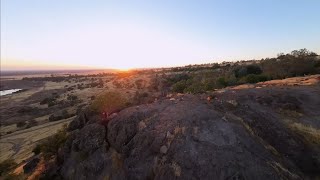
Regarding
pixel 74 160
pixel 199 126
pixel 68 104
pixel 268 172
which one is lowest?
pixel 68 104

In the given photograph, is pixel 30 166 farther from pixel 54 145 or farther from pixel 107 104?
pixel 107 104

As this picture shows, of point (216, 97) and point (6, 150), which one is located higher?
point (216, 97)

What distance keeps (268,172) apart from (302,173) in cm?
277

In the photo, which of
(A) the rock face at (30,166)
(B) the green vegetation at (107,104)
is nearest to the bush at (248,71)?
(B) the green vegetation at (107,104)

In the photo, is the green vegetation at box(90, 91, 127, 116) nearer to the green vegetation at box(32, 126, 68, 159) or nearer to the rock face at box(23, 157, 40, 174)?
the green vegetation at box(32, 126, 68, 159)

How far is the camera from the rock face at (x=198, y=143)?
13047 mm

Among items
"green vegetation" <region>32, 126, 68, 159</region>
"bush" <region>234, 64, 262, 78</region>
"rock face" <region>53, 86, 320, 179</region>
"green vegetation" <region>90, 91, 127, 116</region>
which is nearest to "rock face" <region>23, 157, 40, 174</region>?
"green vegetation" <region>32, 126, 68, 159</region>

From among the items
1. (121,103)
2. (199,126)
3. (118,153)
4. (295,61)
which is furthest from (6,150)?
(295,61)

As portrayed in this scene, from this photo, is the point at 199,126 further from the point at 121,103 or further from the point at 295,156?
the point at 121,103

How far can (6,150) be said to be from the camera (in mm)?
35062

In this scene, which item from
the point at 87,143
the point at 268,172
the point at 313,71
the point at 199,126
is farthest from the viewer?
the point at 313,71

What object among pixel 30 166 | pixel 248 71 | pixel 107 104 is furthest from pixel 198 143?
A: pixel 248 71

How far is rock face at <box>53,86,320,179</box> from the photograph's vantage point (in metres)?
13.0

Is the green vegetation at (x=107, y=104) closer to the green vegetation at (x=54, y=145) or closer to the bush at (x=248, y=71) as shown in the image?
the green vegetation at (x=54, y=145)
